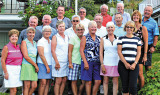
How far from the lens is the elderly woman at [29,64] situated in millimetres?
4496

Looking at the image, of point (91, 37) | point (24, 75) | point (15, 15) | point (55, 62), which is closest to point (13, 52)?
point (24, 75)

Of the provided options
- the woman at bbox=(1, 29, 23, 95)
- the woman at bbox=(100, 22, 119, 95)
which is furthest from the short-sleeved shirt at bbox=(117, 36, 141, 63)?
the woman at bbox=(1, 29, 23, 95)

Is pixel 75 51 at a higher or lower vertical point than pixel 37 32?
lower

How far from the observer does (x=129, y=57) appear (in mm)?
4273

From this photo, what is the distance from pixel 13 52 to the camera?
14.3 ft

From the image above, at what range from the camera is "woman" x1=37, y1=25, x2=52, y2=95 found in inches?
183

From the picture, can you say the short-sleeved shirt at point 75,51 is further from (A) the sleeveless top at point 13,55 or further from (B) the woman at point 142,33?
(B) the woman at point 142,33

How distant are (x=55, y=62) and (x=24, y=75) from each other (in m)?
0.73

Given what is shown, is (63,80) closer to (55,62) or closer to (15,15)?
(55,62)

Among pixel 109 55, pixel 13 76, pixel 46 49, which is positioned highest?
pixel 46 49

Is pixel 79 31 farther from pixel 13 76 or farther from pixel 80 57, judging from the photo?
pixel 13 76

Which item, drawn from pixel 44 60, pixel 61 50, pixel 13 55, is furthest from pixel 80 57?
pixel 13 55

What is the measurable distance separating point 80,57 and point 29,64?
1171mm

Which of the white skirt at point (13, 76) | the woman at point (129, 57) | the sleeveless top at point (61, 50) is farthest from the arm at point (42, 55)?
the woman at point (129, 57)
